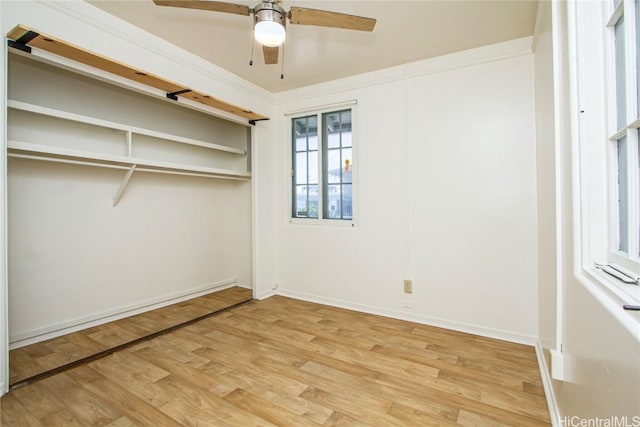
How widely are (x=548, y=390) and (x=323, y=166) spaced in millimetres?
2720

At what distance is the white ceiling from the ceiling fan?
0.39 m

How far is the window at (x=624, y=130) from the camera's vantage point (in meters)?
0.92

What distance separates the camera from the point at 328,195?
353 cm

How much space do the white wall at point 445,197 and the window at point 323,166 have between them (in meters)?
0.17

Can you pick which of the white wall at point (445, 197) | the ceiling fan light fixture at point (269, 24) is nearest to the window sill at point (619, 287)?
the white wall at point (445, 197)

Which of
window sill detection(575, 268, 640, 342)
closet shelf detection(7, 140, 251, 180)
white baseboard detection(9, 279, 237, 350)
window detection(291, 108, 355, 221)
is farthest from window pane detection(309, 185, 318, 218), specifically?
window sill detection(575, 268, 640, 342)

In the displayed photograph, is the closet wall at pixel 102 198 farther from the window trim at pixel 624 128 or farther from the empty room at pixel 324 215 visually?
the window trim at pixel 624 128

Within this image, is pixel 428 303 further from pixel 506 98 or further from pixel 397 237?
pixel 506 98

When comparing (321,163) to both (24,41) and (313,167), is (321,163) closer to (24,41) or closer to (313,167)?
(313,167)

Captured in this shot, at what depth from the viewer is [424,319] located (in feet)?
9.59

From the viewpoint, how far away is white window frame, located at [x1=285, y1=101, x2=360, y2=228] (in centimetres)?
329

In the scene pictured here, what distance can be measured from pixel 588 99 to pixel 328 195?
101 inches

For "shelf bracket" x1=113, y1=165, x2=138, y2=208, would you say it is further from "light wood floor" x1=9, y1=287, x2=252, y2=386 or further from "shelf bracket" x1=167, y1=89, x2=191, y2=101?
"light wood floor" x1=9, y1=287, x2=252, y2=386

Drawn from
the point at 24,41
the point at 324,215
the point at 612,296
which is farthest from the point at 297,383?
the point at 24,41
